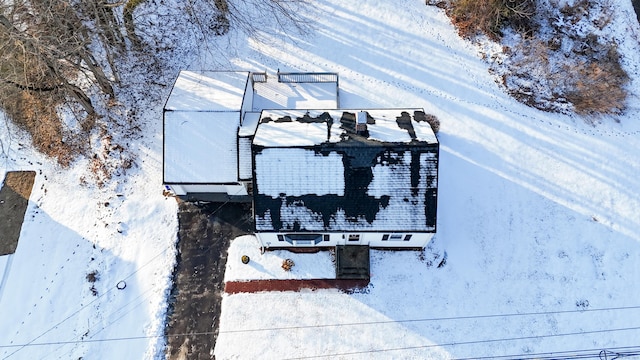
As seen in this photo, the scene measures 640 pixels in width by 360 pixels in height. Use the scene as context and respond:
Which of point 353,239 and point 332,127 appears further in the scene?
point 353,239

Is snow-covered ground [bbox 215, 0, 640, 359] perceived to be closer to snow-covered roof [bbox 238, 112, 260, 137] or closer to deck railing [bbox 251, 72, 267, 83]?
deck railing [bbox 251, 72, 267, 83]

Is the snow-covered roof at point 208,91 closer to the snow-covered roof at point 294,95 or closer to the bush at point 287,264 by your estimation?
the snow-covered roof at point 294,95

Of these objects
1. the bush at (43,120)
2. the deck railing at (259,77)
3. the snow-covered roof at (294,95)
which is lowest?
the bush at (43,120)

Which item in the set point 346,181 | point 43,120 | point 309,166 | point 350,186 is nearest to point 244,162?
point 309,166

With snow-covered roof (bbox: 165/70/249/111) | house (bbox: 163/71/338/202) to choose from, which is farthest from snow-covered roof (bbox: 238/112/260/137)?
snow-covered roof (bbox: 165/70/249/111)

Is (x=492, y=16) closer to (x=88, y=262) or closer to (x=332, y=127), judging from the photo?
(x=332, y=127)

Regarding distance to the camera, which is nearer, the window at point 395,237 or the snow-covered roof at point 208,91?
the window at point 395,237

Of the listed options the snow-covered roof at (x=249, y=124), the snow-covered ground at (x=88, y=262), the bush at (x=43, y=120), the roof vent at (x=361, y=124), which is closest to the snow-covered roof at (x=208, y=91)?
the snow-covered roof at (x=249, y=124)

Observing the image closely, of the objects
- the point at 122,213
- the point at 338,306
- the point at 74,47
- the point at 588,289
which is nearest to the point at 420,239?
the point at 338,306
